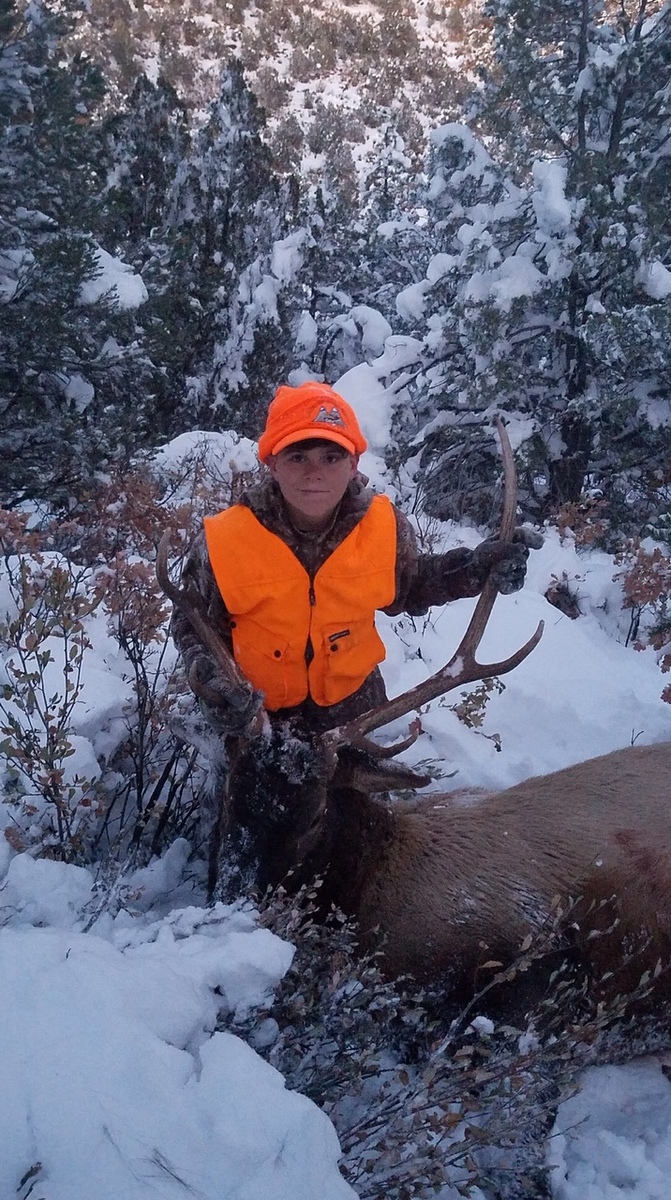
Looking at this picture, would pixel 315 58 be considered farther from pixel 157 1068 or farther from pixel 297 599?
pixel 157 1068

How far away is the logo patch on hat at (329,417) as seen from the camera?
8.45ft

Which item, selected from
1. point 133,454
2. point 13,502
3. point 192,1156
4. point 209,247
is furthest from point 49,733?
point 209,247

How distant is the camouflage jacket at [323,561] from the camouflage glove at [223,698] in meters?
0.13

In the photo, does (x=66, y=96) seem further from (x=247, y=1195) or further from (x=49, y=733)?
(x=247, y=1195)

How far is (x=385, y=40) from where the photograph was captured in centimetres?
2259

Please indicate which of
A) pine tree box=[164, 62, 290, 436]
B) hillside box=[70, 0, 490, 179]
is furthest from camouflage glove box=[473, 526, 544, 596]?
hillside box=[70, 0, 490, 179]

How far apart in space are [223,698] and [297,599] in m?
0.52

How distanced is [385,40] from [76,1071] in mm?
27338

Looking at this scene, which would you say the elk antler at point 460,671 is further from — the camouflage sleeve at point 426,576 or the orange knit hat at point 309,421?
the orange knit hat at point 309,421

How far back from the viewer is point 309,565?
284 cm

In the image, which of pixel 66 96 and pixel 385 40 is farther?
pixel 385 40

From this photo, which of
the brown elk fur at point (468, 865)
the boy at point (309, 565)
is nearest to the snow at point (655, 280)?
the boy at point (309, 565)

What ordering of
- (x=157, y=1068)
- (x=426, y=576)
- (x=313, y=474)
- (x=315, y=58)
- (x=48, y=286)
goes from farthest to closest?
(x=315, y=58) < (x=48, y=286) < (x=426, y=576) < (x=313, y=474) < (x=157, y=1068)

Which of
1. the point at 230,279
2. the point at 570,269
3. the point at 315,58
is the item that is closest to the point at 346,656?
the point at 570,269
